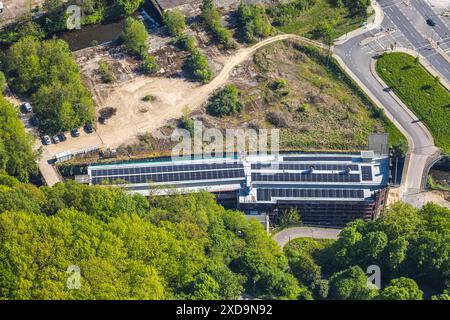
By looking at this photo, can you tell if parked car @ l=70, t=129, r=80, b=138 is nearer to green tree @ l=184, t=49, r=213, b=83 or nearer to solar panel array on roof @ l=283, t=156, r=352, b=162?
green tree @ l=184, t=49, r=213, b=83

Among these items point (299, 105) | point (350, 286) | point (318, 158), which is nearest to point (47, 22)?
point (299, 105)

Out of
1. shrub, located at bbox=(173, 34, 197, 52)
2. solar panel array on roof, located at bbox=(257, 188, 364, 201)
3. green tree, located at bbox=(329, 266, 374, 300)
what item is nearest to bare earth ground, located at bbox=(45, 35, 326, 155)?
shrub, located at bbox=(173, 34, 197, 52)

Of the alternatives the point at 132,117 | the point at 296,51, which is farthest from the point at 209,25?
the point at 132,117

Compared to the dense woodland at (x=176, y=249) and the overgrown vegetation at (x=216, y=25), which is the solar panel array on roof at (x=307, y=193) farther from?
the overgrown vegetation at (x=216, y=25)

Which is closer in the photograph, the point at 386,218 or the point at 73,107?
the point at 386,218

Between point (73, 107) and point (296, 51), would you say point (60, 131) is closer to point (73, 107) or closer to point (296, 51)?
point (73, 107)
